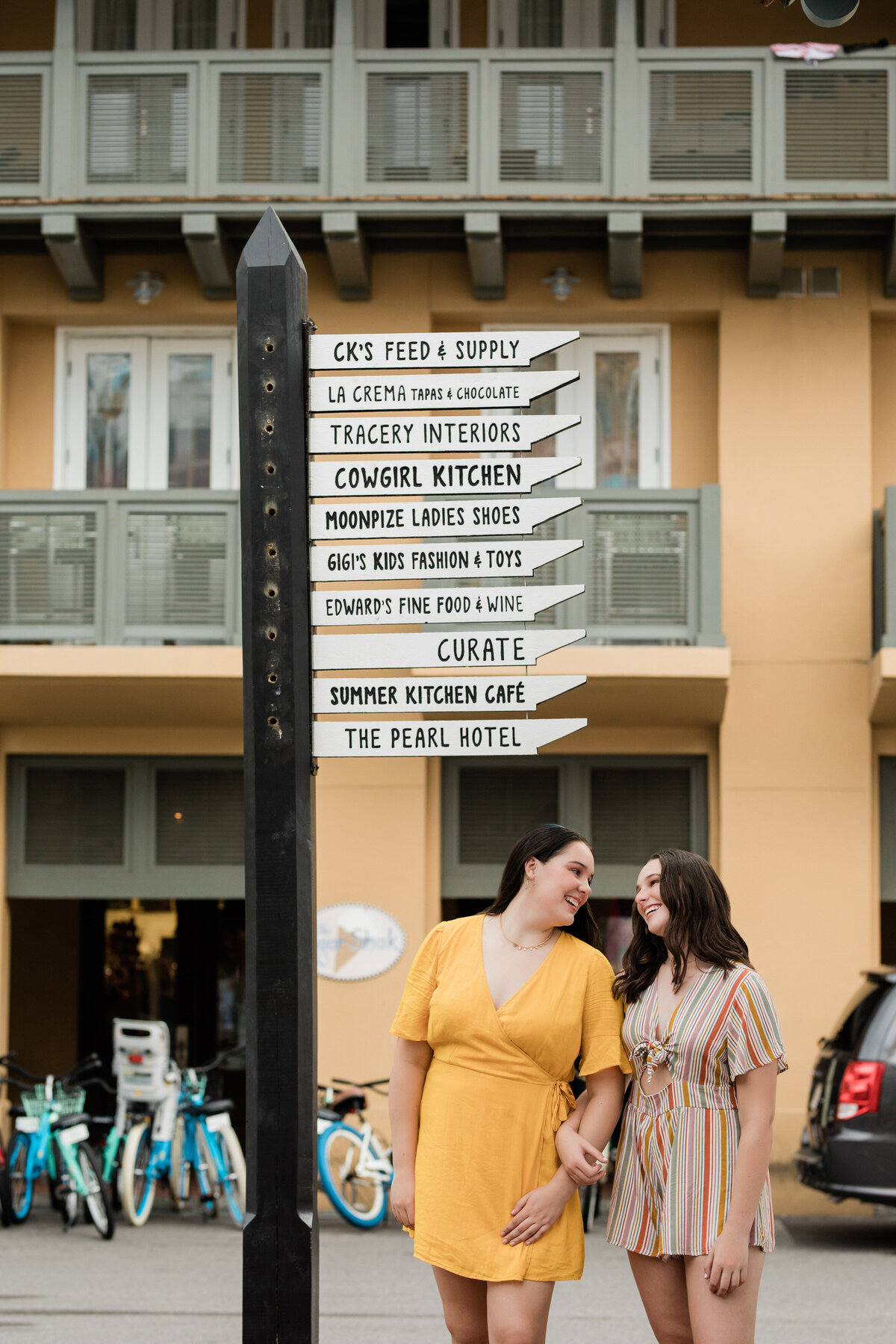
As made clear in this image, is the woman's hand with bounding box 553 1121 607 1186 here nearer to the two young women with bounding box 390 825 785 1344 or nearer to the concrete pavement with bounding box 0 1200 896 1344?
Answer: the two young women with bounding box 390 825 785 1344

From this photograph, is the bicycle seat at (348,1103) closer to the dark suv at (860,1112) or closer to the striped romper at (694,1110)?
the dark suv at (860,1112)

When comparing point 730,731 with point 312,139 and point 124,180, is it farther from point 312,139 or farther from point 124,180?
point 124,180

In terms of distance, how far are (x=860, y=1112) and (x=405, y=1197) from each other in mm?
6522

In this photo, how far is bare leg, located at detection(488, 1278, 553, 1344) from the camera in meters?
3.95

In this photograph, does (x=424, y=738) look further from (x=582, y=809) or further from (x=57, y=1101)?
(x=582, y=809)

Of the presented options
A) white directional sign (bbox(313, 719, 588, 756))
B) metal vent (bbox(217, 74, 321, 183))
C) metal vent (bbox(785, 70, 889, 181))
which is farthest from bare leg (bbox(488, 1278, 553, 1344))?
metal vent (bbox(785, 70, 889, 181))

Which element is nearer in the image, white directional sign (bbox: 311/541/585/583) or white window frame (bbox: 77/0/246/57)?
→ white directional sign (bbox: 311/541/585/583)

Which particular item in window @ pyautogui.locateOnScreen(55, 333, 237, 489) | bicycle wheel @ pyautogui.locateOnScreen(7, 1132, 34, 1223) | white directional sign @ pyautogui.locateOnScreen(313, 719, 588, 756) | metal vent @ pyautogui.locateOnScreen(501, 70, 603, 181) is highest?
metal vent @ pyautogui.locateOnScreen(501, 70, 603, 181)

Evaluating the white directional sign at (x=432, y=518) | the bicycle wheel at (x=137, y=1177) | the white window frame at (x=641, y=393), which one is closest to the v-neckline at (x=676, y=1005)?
the white directional sign at (x=432, y=518)

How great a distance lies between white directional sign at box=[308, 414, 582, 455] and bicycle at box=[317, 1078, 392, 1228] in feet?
25.1

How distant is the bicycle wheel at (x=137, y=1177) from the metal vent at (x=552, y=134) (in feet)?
25.9

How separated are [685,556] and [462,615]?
8201mm

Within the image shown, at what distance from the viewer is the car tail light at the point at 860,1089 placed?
988cm

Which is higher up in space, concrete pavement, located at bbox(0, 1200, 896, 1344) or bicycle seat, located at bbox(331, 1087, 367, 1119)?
bicycle seat, located at bbox(331, 1087, 367, 1119)
